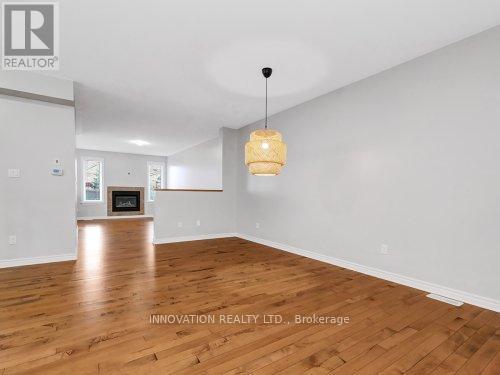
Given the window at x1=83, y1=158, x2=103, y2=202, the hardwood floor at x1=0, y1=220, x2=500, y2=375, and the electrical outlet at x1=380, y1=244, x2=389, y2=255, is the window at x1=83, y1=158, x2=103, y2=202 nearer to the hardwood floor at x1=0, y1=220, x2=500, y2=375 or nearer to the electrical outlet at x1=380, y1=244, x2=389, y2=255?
the hardwood floor at x1=0, y1=220, x2=500, y2=375

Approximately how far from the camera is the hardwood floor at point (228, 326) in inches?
61.1

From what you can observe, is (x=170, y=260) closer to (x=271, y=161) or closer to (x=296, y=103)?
(x=271, y=161)

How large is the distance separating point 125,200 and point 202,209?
5.93 meters

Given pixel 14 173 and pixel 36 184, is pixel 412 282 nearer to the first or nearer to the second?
pixel 36 184

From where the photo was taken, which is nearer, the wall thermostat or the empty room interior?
the empty room interior

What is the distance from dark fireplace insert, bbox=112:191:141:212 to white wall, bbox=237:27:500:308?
8069 millimetres

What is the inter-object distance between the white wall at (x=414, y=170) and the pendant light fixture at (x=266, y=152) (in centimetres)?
146

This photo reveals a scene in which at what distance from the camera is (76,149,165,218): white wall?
30.2ft

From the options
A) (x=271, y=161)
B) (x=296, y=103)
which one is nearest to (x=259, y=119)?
(x=296, y=103)

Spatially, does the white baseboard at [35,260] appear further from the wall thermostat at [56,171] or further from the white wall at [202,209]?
the white wall at [202,209]

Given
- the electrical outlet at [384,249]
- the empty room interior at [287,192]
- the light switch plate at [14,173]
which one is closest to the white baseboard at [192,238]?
the empty room interior at [287,192]

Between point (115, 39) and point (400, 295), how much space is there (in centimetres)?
410

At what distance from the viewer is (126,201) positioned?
10102 millimetres

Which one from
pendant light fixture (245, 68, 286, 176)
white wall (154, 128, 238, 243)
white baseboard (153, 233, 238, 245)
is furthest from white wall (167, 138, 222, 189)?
pendant light fixture (245, 68, 286, 176)
